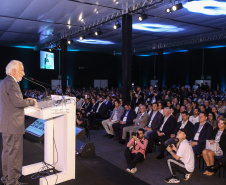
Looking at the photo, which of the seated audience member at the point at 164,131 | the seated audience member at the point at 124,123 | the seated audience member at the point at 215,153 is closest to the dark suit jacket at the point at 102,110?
the seated audience member at the point at 124,123

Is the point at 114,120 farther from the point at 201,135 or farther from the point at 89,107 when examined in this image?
the point at 201,135

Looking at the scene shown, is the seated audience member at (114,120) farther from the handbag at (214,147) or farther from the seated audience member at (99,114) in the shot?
the handbag at (214,147)

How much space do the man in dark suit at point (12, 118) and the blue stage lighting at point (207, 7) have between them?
19.0 feet

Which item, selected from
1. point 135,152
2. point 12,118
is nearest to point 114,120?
point 135,152

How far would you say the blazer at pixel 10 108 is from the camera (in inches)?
93.5

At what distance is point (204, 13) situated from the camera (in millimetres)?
7539

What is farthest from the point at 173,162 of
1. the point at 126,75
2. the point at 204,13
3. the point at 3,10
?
the point at 3,10

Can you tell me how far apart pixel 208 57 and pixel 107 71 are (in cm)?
826

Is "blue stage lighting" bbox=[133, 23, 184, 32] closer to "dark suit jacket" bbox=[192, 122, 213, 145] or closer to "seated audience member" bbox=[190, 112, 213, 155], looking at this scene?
"seated audience member" bbox=[190, 112, 213, 155]

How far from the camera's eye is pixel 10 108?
2428 mm

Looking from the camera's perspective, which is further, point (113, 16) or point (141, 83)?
point (141, 83)

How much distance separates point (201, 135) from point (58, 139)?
8.78 feet

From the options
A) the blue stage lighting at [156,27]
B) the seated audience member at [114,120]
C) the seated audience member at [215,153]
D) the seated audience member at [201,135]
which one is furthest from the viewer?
the blue stage lighting at [156,27]

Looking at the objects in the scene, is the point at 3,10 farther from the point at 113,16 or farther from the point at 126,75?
the point at 126,75
